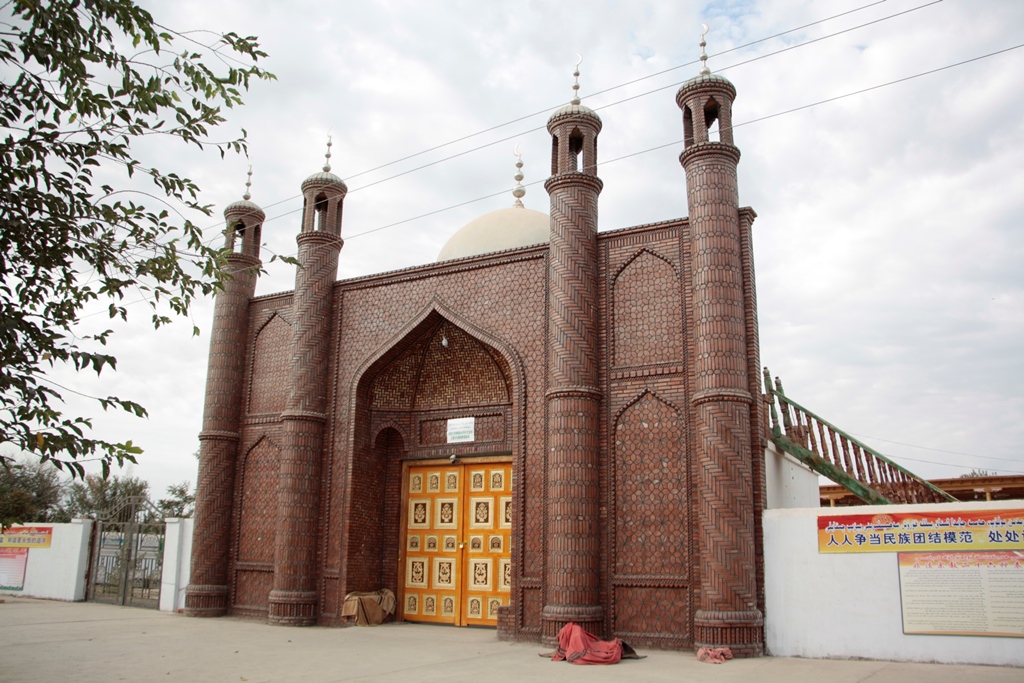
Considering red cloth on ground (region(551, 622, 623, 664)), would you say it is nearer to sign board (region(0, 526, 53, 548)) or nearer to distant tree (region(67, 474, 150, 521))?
sign board (region(0, 526, 53, 548))

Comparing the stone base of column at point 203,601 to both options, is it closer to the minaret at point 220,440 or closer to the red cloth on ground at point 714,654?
the minaret at point 220,440

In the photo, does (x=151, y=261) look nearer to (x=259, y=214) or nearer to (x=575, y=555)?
(x=575, y=555)

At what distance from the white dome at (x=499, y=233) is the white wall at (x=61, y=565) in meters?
8.99

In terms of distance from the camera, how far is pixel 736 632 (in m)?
8.80

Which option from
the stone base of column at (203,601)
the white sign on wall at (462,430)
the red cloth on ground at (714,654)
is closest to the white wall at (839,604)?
the red cloth on ground at (714,654)

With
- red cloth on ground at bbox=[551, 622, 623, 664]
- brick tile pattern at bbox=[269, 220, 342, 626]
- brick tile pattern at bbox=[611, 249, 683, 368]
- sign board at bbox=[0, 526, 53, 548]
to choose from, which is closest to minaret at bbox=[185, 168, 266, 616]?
brick tile pattern at bbox=[269, 220, 342, 626]

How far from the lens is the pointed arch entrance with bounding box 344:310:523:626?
11.9 m

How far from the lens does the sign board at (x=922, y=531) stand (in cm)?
799

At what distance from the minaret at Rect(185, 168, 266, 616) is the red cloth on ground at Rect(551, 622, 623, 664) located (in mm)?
6626

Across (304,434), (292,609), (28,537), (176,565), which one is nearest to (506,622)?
(292,609)

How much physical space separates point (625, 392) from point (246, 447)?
687 centimetres

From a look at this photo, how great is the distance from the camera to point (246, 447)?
44.9 ft

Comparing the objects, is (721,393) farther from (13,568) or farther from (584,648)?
(13,568)

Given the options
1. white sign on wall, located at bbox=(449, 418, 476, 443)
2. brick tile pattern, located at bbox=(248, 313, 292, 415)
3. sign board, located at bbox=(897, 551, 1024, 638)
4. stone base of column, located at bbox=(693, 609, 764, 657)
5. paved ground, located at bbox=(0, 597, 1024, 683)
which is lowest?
paved ground, located at bbox=(0, 597, 1024, 683)
